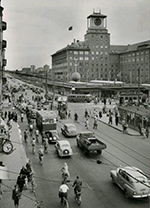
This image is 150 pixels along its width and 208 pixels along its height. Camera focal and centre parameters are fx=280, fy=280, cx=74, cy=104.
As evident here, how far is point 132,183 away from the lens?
14359 millimetres

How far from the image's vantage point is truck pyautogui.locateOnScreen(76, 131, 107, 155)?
22438 mm

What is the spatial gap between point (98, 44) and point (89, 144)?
→ 11046cm

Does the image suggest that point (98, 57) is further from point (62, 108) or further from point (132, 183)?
point (132, 183)

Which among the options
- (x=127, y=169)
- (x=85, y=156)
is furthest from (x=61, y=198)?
(x=85, y=156)

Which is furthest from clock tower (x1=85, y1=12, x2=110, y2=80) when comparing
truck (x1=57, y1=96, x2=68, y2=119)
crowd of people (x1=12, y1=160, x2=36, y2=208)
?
crowd of people (x1=12, y1=160, x2=36, y2=208)

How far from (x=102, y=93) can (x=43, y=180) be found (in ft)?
253

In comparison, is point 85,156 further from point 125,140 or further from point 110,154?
point 125,140

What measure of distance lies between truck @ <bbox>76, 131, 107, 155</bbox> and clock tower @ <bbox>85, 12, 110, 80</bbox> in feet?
345

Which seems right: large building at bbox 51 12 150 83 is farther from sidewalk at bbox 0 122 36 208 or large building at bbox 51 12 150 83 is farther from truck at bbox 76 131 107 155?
sidewalk at bbox 0 122 36 208

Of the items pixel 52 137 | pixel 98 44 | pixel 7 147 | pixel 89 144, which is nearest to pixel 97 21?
pixel 98 44

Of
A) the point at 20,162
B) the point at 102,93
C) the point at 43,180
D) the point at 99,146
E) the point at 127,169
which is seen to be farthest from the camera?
the point at 102,93

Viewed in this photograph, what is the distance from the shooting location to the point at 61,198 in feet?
45.2

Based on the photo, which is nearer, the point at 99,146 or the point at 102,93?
the point at 99,146

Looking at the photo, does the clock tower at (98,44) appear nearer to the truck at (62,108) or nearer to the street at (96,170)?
the truck at (62,108)
